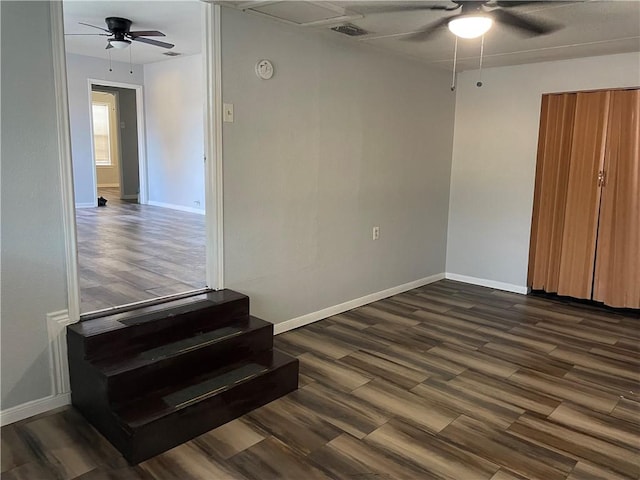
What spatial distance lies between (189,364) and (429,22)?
2.66 m

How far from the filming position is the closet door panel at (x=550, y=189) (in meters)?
4.52

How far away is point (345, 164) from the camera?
4027 mm

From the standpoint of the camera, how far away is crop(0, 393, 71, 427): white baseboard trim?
7.82 feet

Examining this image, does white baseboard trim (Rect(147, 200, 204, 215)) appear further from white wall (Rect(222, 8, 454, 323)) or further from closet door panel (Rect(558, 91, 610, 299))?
closet door panel (Rect(558, 91, 610, 299))

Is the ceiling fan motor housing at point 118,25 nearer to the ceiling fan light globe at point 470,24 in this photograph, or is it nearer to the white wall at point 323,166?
Answer: the white wall at point 323,166

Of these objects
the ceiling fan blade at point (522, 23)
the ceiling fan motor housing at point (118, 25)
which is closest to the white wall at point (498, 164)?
the ceiling fan blade at point (522, 23)

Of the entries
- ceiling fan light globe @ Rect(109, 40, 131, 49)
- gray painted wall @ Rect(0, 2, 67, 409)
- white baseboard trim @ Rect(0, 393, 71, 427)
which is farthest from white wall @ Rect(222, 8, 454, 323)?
ceiling fan light globe @ Rect(109, 40, 131, 49)

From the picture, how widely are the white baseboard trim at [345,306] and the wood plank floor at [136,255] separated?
719 millimetres

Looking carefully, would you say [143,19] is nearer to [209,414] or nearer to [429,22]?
[429,22]

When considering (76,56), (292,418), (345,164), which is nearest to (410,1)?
(345,164)

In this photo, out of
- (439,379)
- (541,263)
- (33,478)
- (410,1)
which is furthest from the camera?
(541,263)

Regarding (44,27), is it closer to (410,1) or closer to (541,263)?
(410,1)

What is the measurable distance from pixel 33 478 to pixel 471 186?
452 cm

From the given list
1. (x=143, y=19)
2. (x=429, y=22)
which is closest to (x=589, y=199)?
(x=429, y=22)
